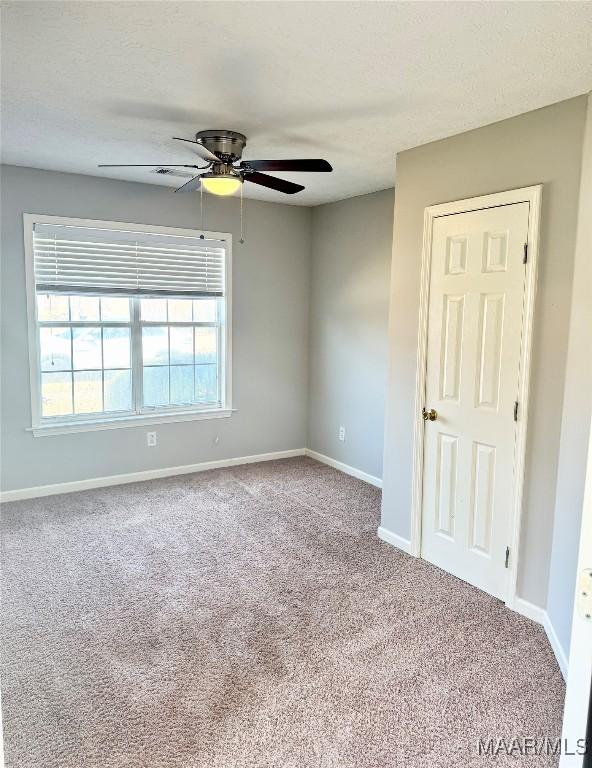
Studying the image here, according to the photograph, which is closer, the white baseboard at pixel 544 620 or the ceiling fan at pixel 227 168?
the white baseboard at pixel 544 620

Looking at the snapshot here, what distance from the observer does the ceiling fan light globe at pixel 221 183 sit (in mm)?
2861

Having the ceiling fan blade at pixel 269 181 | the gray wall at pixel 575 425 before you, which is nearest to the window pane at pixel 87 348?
the ceiling fan blade at pixel 269 181

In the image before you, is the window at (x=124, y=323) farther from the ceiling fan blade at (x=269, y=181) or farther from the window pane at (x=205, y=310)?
the ceiling fan blade at (x=269, y=181)

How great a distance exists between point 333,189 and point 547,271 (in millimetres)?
2382

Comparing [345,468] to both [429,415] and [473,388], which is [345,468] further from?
[473,388]

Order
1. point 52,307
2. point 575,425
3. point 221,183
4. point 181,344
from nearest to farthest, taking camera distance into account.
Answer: point 575,425 < point 221,183 < point 52,307 < point 181,344

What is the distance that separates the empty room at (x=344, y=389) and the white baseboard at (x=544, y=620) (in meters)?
0.02

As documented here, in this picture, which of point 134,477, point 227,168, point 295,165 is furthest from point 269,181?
point 134,477

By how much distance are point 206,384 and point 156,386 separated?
0.50m

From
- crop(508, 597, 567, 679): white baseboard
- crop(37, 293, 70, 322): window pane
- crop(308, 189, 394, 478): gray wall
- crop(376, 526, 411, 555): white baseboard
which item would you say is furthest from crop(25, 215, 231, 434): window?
crop(508, 597, 567, 679): white baseboard

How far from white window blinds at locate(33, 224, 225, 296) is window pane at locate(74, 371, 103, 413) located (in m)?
0.71

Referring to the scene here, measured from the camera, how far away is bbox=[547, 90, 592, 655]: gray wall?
2303 millimetres

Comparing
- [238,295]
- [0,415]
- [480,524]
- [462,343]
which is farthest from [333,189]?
[0,415]

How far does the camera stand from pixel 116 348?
4.57 meters
